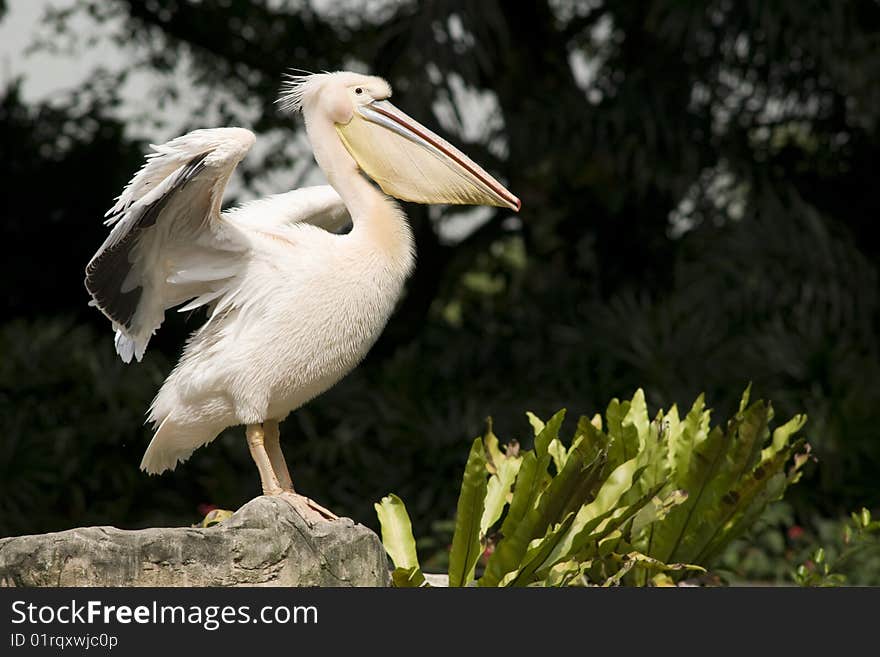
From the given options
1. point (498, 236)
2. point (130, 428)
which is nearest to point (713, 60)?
point (498, 236)

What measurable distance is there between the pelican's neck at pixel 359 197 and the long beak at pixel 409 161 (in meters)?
0.05

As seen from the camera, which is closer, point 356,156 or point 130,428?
point 356,156

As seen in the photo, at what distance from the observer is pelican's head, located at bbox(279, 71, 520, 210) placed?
4.15 metres

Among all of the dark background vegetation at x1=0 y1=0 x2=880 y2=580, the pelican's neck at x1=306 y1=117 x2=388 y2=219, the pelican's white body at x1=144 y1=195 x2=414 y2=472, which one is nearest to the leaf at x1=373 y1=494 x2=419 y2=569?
the pelican's white body at x1=144 y1=195 x2=414 y2=472

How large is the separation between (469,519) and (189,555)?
0.99m

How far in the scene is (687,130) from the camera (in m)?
9.08

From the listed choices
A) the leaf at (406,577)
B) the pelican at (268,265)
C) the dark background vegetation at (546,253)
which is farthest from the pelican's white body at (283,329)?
the dark background vegetation at (546,253)

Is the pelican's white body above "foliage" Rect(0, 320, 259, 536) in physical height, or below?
above

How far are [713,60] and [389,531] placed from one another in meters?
5.72

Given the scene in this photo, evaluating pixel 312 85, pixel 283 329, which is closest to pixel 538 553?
pixel 283 329

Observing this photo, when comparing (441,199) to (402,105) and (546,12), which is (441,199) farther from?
(546,12)

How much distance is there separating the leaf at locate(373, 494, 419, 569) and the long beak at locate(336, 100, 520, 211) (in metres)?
1.06

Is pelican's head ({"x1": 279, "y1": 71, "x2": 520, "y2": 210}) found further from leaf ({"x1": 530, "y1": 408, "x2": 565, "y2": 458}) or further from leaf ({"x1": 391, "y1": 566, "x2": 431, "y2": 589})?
leaf ({"x1": 391, "y1": 566, "x2": 431, "y2": 589})

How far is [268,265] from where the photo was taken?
13.1 ft
